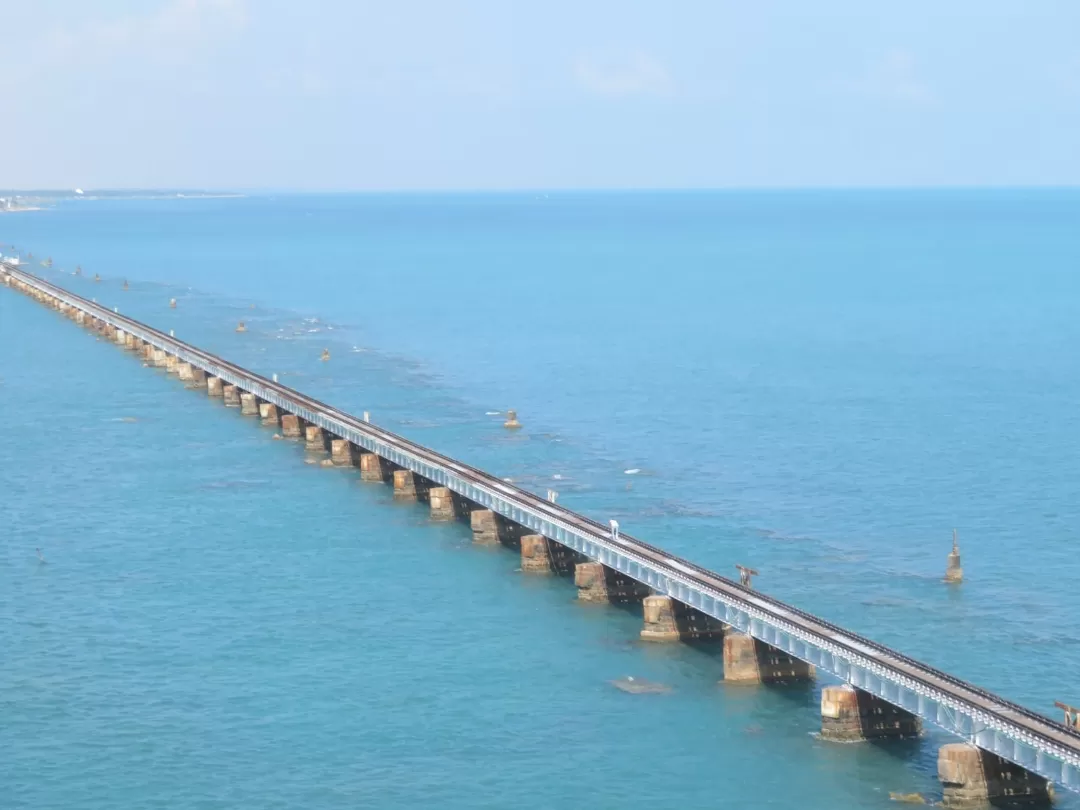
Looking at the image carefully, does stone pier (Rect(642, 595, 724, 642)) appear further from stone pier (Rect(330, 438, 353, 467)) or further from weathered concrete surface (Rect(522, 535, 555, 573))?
stone pier (Rect(330, 438, 353, 467))

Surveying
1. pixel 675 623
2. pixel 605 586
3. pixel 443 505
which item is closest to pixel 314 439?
pixel 443 505

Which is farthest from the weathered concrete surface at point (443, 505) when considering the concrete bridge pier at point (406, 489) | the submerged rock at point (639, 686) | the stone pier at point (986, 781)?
the stone pier at point (986, 781)

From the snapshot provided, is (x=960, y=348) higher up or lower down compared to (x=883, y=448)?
higher up

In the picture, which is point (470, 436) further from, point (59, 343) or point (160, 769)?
point (59, 343)

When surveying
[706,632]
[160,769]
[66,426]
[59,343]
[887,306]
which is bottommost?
[160,769]

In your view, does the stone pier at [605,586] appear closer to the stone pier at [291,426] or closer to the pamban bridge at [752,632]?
the pamban bridge at [752,632]

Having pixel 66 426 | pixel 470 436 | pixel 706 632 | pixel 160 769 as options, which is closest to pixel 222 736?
pixel 160 769
